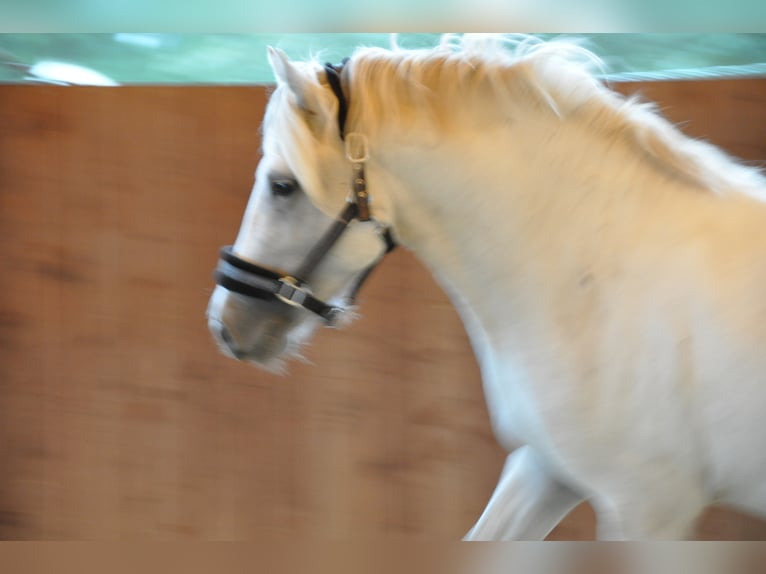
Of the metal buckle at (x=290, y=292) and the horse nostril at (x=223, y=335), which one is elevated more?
the metal buckle at (x=290, y=292)

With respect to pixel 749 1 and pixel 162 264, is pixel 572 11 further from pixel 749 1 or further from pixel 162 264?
pixel 162 264

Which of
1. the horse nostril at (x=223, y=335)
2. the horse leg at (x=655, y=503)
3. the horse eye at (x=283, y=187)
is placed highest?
the horse eye at (x=283, y=187)

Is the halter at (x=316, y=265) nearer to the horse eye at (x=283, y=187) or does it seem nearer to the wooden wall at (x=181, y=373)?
the horse eye at (x=283, y=187)

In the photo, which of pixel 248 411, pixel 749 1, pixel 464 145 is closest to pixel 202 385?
pixel 248 411

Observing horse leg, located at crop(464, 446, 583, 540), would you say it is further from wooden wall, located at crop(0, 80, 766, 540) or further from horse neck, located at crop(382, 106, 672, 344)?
wooden wall, located at crop(0, 80, 766, 540)

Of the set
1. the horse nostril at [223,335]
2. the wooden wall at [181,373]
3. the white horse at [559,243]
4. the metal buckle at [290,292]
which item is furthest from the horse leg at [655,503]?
the wooden wall at [181,373]

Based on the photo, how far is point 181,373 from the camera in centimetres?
265

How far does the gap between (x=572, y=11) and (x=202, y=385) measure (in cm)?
156

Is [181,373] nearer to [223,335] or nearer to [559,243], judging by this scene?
[223,335]

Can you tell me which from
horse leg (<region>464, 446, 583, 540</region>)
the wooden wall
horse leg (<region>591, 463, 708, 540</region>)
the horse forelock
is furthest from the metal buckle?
the wooden wall

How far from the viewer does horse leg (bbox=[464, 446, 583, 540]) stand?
1721 mm

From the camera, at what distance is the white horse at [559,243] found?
1.47 meters

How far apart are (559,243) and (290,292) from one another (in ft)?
1.61

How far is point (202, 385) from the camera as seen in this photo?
2648mm
